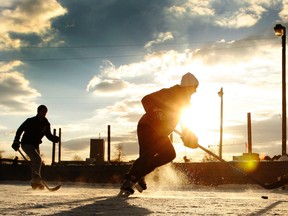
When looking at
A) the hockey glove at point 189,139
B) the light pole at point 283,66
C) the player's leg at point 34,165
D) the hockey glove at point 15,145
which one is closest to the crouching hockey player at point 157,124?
the hockey glove at point 189,139

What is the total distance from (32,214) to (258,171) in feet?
26.6

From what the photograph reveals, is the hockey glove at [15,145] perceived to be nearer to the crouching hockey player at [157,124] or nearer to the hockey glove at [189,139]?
the crouching hockey player at [157,124]

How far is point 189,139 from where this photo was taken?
249 inches

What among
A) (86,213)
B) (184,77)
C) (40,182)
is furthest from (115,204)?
(40,182)

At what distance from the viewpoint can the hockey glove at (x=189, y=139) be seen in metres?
6.33

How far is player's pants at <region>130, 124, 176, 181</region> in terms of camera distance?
6.38 m

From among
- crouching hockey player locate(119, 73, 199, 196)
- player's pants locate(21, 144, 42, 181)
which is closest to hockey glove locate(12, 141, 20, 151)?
player's pants locate(21, 144, 42, 181)

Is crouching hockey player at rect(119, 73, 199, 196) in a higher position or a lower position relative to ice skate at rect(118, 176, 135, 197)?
higher

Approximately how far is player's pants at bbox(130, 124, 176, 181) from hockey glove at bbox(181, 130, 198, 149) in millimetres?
319

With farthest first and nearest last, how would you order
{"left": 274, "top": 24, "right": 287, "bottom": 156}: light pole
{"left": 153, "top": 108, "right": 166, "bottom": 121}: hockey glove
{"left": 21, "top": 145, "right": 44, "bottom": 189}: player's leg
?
{"left": 274, "top": 24, "right": 287, "bottom": 156}: light pole → {"left": 21, "top": 145, "right": 44, "bottom": 189}: player's leg → {"left": 153, "top": 108, "right": 166, "bottom": 121}: hockey glove

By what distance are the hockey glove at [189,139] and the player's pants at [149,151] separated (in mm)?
319

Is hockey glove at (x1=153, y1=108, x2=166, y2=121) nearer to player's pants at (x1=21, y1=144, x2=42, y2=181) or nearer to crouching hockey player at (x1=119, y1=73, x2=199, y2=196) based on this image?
crouching hockey player at (x1=119, y1=73, x2=199, y2=196)

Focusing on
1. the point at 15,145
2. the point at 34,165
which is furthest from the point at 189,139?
the point at 15,145

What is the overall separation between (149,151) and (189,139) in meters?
0.61
